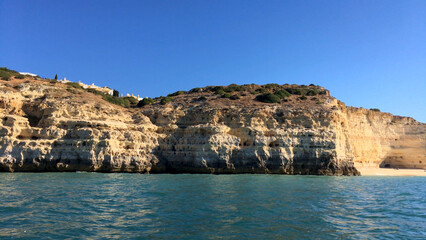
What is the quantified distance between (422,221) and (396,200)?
5175 millimetres

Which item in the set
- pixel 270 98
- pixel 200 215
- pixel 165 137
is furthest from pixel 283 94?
pixel 200 215

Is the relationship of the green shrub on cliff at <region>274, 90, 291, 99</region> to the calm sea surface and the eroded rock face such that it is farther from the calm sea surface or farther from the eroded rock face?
the calm sea surface

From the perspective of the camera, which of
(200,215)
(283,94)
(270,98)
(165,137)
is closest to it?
(200,215)

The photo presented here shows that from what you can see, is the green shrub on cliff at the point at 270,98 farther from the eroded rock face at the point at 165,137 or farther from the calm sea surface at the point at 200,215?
the calm sea surface at the point at 200,215

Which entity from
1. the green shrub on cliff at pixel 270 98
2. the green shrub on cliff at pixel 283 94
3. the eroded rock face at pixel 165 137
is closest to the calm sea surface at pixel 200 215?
the eroded rock face at pixel 165 137

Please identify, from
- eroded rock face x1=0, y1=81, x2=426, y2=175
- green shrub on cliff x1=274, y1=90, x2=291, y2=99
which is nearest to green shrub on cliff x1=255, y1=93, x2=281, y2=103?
green shrub on cliff x1=274, y1=90, x2=291, y2=99

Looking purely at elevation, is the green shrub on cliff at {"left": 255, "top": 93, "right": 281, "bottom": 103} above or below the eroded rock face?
above

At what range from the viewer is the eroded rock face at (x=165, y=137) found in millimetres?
28562

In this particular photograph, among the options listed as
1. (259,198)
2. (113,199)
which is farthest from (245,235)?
(113,199)

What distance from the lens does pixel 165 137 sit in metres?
33.8

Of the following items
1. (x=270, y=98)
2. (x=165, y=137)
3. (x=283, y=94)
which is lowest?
(x=165, y=137)

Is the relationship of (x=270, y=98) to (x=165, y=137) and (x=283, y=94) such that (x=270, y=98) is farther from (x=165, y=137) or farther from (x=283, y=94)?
(x=165, y=137)

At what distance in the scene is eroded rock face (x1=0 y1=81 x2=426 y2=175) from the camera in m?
28.6

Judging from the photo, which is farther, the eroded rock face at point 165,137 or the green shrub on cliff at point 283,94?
the green shrub on cliff at point 283,94
